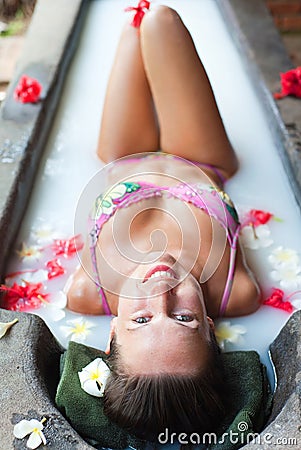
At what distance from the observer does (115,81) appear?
92.6 inches

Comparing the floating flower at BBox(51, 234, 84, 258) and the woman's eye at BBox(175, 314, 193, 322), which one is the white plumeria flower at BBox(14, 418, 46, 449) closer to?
the woman's eye at BBox(175, 314, 193, 322)

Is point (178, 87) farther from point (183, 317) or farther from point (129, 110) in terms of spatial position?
point (183, 317)

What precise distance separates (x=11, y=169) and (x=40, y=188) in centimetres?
19

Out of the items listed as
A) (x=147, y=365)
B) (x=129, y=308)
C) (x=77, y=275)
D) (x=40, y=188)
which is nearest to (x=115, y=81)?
(x=40, y=188)

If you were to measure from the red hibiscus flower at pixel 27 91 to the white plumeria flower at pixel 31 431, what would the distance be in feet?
5.05

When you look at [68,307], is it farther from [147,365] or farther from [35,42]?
[35,42]

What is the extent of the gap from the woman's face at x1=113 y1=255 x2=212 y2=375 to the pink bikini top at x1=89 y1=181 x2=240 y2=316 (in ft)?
0.85

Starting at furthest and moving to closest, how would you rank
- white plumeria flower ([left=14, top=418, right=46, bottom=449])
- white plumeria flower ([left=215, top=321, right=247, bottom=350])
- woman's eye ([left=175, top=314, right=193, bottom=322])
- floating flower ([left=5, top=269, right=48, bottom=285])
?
1. floating flower ([left=5, top=269, right=48, bottom=285])
2. white plumeria flower ([left=215, top=321, right=247, bottom=350])
3. woman's eye ([left=175, top=314, right=193, bottom=322])
4. white plumeria flower ([left=14, top=418, right=46, bottom=449])

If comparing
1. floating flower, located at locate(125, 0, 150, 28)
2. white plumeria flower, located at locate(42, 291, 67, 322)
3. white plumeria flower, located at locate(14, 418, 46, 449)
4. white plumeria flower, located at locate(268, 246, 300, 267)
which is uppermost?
floating flower, located at locate(125, 0, 150, 28)

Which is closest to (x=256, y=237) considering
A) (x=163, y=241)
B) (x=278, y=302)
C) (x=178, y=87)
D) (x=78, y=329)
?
(x=278, y=302)

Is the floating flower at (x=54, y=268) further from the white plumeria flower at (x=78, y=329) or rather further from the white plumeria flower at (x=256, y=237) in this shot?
the white plumeria flower at (x=256, y=237)

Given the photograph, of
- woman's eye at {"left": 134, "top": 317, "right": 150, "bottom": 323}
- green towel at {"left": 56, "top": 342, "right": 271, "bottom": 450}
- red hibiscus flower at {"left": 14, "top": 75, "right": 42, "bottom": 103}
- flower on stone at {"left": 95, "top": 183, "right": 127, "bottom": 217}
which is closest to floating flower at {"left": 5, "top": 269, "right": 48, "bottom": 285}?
flower on stone at {"left": 95, "top": 183, "right": 127, "bottom": 217}

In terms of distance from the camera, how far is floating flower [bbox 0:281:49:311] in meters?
1.97

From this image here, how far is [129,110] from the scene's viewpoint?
2.31 meters
